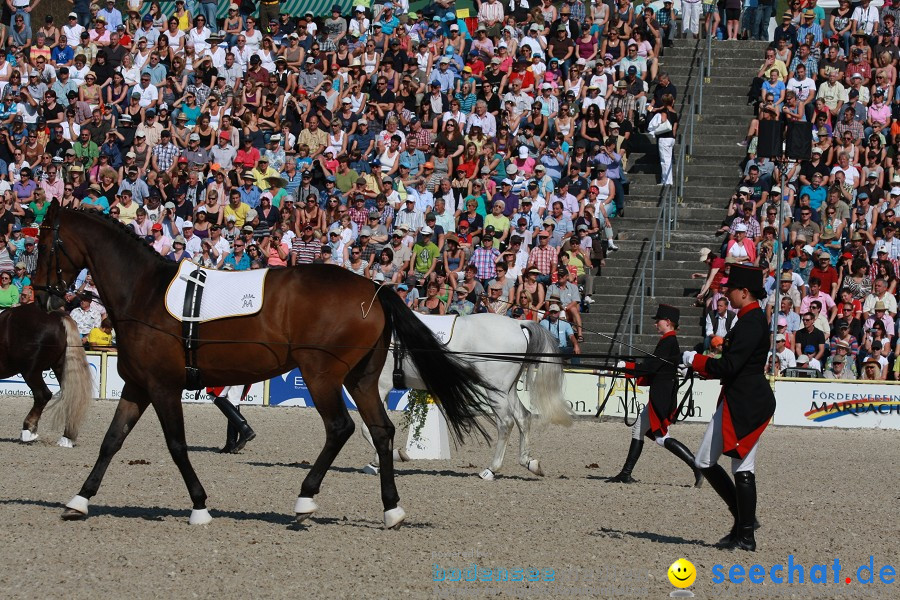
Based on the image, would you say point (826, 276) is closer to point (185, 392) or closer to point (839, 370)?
point (839, 370)

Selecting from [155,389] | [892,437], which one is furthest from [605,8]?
[155,389]

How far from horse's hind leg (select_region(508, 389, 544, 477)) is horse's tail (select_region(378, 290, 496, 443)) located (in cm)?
328

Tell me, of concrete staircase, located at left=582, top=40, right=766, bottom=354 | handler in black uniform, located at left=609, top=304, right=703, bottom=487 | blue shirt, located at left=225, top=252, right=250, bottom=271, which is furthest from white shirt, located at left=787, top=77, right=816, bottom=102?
handler in black uniform, located at left=609, top=304, right=703, bottom=487

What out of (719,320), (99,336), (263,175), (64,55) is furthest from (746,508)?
(64,55)

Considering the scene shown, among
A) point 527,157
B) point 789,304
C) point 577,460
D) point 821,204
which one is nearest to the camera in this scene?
point 577,460

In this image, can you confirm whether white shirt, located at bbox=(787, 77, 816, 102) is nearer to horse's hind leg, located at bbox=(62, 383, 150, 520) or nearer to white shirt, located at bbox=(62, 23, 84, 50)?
white shirt, located at bbox=(62, 23, 84, 50)

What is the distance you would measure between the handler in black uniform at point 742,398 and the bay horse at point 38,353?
307 inches

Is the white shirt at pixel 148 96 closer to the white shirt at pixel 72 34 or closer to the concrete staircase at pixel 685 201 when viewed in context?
the white shirt at pixel 72 34

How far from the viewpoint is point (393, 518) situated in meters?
10.1

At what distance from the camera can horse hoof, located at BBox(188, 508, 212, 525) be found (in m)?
10.0

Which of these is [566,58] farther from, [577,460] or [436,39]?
[577,460]

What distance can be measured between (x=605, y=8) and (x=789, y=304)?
859 centimetres

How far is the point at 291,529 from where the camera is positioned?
9.95 meters

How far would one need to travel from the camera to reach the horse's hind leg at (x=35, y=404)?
1553 centimetres
